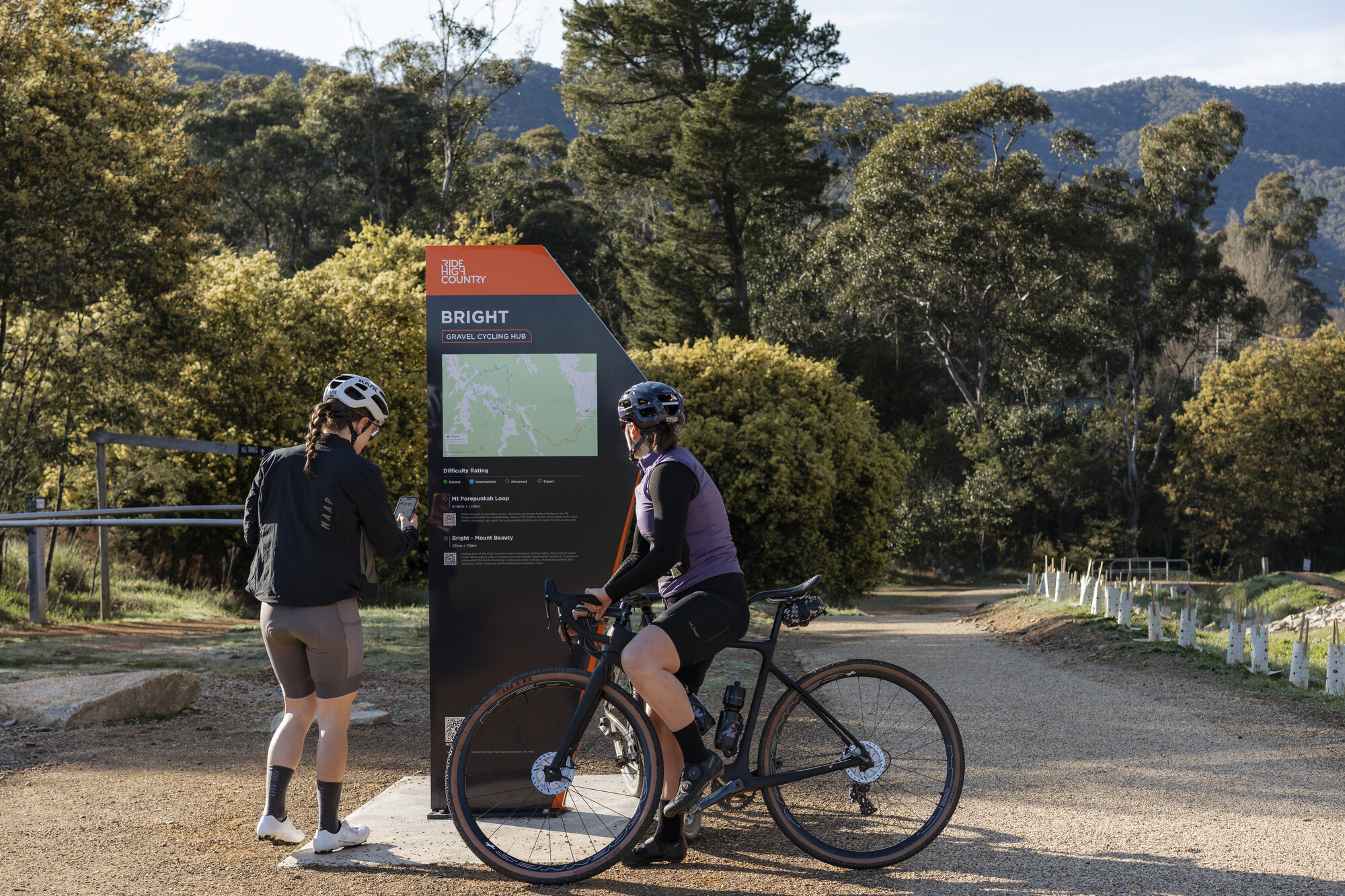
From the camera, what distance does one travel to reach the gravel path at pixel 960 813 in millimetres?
4016

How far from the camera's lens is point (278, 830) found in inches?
171

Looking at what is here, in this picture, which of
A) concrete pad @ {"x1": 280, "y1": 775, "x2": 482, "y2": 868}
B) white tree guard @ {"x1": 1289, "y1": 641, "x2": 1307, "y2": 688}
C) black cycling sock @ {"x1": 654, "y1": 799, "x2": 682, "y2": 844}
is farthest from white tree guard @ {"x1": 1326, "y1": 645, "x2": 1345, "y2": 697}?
concrete pad @ {"x1": 280, "y1": 775, "x2": 482, "y2": 868}

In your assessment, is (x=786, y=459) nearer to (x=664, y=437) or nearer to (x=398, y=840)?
(x=398, y=840)

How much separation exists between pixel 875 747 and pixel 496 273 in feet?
8.68

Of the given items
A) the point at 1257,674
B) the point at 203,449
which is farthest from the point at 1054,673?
the point at 203,449

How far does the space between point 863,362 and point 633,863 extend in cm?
3675

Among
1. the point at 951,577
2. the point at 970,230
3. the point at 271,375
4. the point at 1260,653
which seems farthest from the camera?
the point at 951,577

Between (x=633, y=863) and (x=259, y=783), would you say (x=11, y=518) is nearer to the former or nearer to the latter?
(x=259, y=783)

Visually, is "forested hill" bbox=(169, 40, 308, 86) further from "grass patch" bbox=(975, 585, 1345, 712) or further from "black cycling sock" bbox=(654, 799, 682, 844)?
"black cycling sock" bbox=(654, 799, 682, 844)

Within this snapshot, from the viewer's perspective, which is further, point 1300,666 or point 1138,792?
point 1300,666

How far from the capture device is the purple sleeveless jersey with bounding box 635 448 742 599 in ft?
13.2

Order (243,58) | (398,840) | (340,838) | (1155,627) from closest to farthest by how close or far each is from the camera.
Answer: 1. (340,838)
2. (398,840)
3. (1155,627)
4. (243,58)

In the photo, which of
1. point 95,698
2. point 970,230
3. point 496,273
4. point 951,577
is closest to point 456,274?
point 496,273

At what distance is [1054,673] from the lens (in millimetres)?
10117
